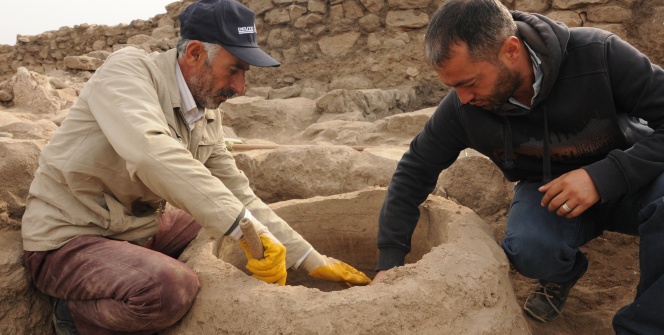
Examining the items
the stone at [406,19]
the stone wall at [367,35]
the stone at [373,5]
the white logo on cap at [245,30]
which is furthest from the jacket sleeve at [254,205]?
the stone at [373,5]

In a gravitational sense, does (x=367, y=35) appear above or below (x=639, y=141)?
below

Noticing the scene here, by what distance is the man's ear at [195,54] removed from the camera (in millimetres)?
2328

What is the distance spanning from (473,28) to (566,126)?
22.9 inches

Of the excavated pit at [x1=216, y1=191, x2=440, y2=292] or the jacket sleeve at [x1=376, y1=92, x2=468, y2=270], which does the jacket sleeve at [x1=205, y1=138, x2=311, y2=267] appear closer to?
the excavated pit at [x1=216, y1=191, x2=440, y2=292]

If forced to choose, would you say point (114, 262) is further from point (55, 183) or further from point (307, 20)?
point (307, 20)

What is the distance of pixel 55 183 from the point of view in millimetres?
2186

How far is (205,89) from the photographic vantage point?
238 centimetres

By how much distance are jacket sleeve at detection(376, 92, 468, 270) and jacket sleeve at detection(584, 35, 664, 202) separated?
612mm

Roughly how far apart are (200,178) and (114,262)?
0.49 meters

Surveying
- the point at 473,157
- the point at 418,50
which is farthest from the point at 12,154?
the point at 418,50

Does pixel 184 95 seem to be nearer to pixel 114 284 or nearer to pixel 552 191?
pixel 114 284

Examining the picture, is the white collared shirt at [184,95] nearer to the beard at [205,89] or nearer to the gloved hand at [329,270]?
the beard at [205,89]

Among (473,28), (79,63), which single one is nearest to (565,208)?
(473,28)

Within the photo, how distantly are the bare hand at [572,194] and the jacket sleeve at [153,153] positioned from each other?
1.21 meters
